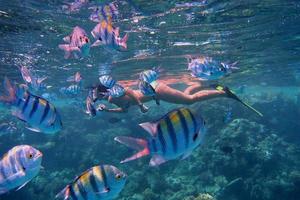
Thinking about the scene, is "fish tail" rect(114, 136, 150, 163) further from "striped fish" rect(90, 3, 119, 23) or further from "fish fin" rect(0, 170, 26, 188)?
"striped fish" rect(90, 3, 119, 23)

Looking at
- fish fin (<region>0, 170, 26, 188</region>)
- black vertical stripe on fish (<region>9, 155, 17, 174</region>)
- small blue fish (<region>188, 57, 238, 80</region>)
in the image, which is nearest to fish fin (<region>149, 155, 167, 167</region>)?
fish fin (<region>0, 170, 26, 188</region>)

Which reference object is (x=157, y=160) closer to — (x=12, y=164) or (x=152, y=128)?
(x=152, y=128)

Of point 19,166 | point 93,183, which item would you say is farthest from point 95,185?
point 19,166

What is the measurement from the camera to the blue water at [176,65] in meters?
13.5

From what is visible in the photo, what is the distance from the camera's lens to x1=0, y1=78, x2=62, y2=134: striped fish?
4570mm

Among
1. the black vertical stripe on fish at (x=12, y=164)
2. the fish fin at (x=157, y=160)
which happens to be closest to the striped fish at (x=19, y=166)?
the black vertical stripe on fish at (x=12, y=164)

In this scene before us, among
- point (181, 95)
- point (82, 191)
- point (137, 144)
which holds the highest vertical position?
point (137, 144)

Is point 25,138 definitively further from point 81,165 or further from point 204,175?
point 204,175

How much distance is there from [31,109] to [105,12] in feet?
31.3

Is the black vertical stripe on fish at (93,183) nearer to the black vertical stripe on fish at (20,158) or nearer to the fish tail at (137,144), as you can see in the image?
the black vertical stripe on fish at (20,158)

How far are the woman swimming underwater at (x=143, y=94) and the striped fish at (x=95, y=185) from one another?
3653mm

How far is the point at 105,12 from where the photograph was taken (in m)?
13.1

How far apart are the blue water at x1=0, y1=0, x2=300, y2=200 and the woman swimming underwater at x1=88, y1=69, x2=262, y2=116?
3.65 ft

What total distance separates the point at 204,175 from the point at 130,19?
1008 cm
